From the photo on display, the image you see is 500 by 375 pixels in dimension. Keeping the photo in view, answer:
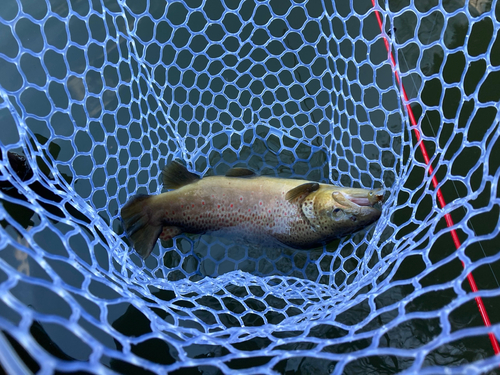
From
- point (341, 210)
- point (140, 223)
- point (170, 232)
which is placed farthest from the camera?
point (170, 232)

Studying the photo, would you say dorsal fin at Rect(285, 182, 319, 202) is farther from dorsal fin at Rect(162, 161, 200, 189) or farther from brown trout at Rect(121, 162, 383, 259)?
dorsal fin at Rect(162, 161, 200, 189)

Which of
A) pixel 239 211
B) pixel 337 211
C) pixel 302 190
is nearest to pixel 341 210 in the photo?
pixel 337 211

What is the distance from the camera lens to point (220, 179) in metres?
3.29

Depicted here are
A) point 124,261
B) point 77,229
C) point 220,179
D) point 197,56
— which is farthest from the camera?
point 197,56

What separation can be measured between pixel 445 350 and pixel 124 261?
3.08m

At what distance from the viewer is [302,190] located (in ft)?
10.2

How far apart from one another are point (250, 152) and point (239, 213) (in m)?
0.97

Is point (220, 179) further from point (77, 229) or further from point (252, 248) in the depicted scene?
point (77, 229)

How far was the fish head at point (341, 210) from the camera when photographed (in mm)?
2951

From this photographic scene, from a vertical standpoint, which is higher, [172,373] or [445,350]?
[172,373]

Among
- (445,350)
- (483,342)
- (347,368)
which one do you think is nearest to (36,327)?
(347,368)

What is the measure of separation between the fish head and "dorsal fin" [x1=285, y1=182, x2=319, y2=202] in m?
0.06

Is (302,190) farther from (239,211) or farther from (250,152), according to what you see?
(250,152)

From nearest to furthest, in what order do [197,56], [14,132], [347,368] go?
[347,368]
[14,132]
[197,56]
